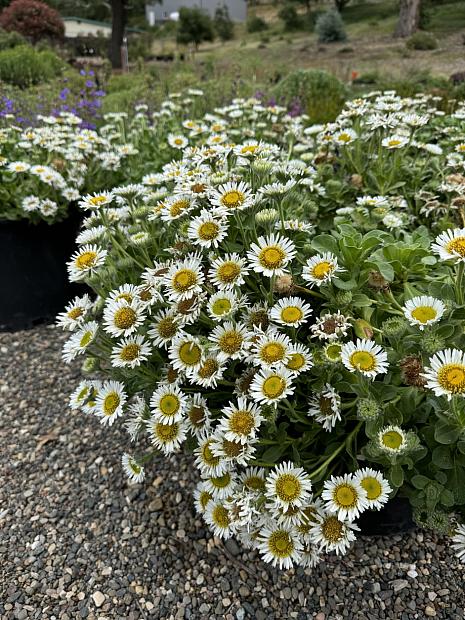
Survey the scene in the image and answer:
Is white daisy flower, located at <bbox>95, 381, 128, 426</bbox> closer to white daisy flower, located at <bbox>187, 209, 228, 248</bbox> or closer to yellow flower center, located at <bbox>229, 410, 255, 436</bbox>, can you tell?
yellow flower center, located at <bbox>229, 410, 255, 436</bbox>

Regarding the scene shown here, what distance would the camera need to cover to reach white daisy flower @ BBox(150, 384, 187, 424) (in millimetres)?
1511

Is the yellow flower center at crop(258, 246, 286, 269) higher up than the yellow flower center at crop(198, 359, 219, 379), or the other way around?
the yellow flower center at crop(258, 246, 286, 269)

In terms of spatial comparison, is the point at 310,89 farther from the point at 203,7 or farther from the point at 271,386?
the point at 203,7

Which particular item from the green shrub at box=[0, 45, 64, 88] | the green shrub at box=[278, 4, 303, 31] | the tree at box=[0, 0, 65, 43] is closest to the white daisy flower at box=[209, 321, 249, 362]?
the green shrub at box=[0, 45, 64, 88]

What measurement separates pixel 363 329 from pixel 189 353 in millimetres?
491

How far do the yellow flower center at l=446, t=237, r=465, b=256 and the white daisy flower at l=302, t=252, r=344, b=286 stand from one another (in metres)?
0.29

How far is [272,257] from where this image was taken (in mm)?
1500

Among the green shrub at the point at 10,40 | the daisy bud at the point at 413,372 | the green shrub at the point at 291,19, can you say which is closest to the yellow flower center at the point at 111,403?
the daisy bud at the point at 413,372

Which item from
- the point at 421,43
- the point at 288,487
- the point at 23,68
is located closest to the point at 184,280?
the point at 288,487

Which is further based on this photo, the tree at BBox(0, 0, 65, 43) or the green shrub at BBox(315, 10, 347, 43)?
the tree at BBox(0, 0, 65, 43)

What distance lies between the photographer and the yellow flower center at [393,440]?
4.34ft

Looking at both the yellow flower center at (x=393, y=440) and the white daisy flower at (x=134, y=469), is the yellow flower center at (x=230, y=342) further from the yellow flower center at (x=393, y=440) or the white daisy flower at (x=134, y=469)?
the white daisy flower at (x=134, y=469)

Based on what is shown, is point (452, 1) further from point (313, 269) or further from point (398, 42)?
point (313, 269)

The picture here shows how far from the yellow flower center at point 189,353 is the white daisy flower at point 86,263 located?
39 cm
